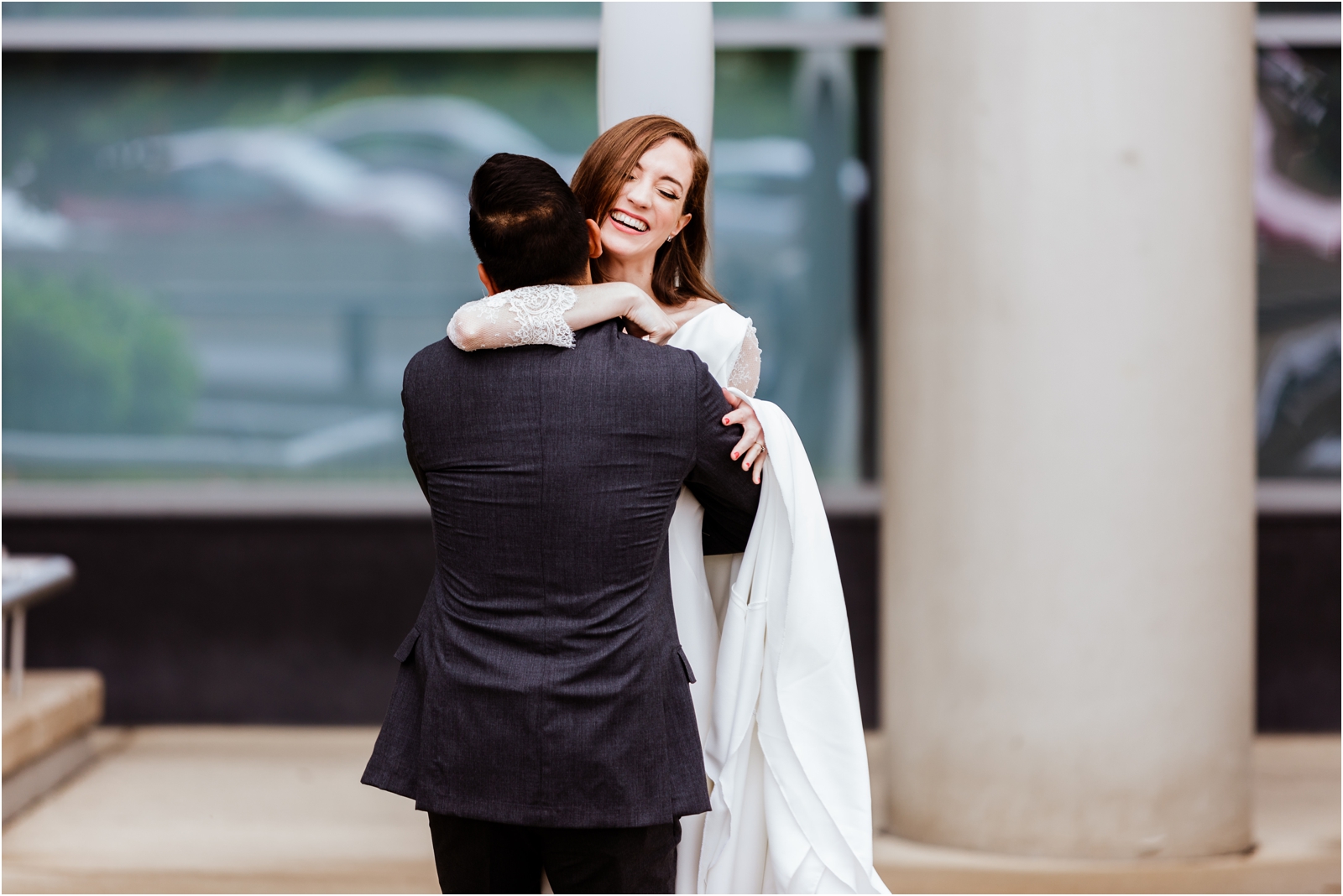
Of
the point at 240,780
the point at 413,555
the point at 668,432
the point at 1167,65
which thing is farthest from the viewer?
the point at 413,555

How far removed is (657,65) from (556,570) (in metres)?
1.15

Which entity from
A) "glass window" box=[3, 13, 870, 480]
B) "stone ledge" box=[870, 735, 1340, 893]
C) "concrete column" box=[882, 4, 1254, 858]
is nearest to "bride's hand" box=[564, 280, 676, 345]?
"concrete column" box=[882, 4, 1254, 858]

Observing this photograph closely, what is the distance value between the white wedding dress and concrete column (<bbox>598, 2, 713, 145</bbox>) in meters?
0.53

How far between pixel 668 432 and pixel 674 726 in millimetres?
381

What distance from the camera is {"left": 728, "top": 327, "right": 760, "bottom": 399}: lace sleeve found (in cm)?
198

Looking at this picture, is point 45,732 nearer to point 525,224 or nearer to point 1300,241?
point 525,224

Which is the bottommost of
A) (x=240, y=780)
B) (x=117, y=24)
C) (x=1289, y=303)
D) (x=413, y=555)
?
(x=240, y=780)

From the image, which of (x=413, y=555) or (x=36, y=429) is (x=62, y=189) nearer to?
(x=36, y=429)

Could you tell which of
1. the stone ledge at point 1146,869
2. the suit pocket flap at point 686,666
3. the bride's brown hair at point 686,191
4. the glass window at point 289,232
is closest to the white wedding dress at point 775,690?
the bride's brown hair at point 686,191

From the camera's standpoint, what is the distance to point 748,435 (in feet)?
5.60

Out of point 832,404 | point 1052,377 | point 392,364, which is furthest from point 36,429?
point 1052,377

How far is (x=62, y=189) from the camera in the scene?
16.7 ft

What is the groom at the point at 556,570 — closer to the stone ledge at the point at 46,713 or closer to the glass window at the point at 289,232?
the stone ledge at the point at 46,713

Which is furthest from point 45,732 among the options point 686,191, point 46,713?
point 686,191
